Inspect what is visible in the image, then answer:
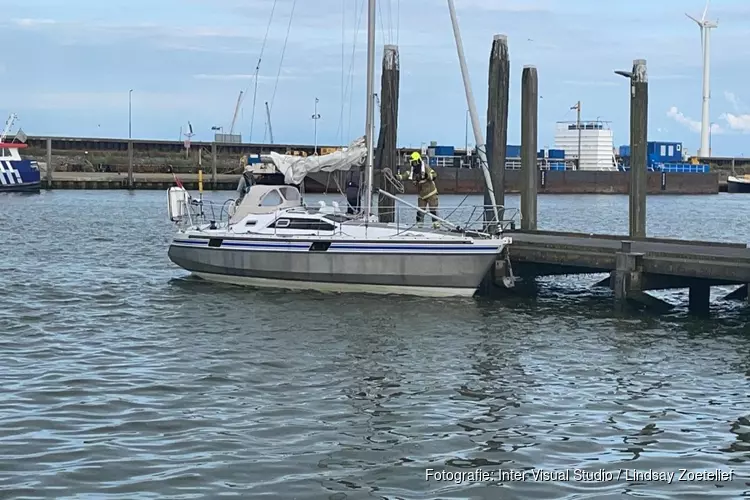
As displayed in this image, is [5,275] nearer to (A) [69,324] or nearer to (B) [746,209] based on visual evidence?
(A) [69,324]

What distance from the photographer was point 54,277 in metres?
27.3

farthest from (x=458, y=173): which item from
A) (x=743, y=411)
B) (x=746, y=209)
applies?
(x=743, y=411)

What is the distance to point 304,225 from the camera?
78.2 feet

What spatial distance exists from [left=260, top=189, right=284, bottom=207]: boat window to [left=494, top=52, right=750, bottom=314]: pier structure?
5.26 metres

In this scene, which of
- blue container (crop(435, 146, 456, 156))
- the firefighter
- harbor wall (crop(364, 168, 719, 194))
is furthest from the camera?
blue container (crop(435, 146, 456, 156))

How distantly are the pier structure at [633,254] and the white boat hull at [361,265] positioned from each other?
5.08 feet

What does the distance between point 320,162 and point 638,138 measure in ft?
23.6

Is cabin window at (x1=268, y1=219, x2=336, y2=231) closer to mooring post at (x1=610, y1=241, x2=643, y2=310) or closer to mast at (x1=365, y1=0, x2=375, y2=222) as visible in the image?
mast at (x1=365, y1=0, x2=375, y2=222)

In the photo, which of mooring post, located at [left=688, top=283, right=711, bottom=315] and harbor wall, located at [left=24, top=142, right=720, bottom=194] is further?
harbor wall, located at [left=24, top=142, right=720, bottom=194]

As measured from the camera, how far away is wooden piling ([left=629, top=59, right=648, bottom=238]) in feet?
80.9

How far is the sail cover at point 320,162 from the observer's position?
2484 centimetres

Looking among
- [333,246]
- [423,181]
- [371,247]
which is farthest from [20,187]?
[371,247]

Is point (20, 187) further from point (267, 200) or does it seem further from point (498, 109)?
point (498, 109)

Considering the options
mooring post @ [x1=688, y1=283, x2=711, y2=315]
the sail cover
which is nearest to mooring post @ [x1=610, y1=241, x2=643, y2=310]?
mooring post @ [x1=688, y1=283, x2=711, y2=315]
